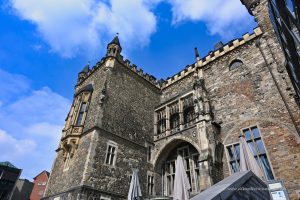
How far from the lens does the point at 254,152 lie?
40.8ft

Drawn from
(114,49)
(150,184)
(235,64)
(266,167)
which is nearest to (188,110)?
(235,64)

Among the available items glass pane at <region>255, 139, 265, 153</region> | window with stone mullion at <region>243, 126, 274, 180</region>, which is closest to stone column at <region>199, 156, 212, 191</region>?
window with stone mullion at <region>243, 126, 274, 180</region>

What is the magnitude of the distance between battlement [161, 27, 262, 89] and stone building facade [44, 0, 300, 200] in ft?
0.29

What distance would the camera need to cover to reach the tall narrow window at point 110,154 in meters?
13.8

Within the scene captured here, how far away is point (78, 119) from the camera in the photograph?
16.2 meters

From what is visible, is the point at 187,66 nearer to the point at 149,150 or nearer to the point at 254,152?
the point at 149,150

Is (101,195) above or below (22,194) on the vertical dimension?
below

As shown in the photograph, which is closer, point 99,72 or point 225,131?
point 225,131

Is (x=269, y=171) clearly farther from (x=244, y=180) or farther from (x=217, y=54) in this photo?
(x=217, y=54)

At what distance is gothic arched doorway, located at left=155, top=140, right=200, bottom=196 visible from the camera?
14.8 metres

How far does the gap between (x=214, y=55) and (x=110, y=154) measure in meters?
11.6

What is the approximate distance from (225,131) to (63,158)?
11645 mm

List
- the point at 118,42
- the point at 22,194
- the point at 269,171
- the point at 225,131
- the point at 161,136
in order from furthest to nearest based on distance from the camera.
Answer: the point at 22,194 → the point at 118,42 → the point at 161,136 → the point at 225,131 → the point at 269,171

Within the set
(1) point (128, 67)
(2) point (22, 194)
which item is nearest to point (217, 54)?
(1) point (128, 67)
